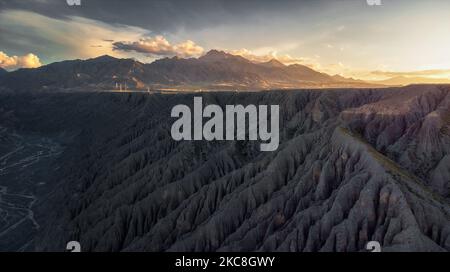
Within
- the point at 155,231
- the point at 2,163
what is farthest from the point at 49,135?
the point at 155,231

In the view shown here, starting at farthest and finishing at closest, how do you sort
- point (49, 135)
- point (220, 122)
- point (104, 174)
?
point (49, 135), point (104, 174), point (220, 122)

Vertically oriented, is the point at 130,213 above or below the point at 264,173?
below

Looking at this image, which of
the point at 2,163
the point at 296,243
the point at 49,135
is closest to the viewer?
the point at 296,243

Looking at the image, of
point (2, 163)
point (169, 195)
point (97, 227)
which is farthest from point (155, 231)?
point (2, 163)

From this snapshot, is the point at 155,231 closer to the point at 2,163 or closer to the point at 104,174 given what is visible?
the point at 104,174
